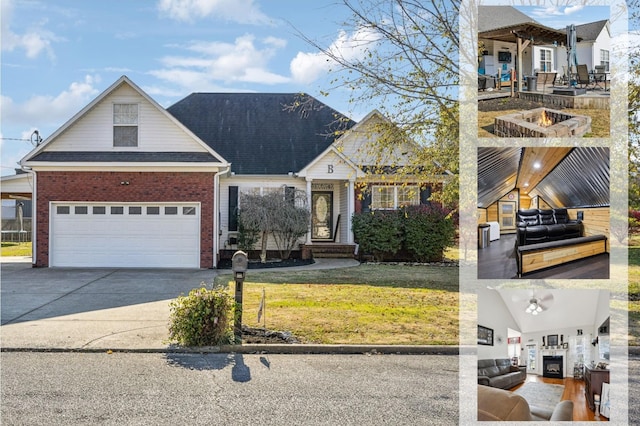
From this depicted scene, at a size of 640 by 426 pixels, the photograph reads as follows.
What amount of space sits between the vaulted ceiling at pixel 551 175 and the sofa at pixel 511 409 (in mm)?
Answer: 777

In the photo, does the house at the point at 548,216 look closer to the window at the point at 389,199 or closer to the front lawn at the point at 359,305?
the front lawn at the point at 359,305

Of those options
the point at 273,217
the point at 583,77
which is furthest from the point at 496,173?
the point at 273,217

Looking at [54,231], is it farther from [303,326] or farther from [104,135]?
[303,326]

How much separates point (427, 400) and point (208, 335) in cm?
335

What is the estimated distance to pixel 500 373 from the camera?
2.09 metres

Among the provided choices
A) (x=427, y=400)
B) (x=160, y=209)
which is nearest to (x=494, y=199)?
(x=427, y=400)

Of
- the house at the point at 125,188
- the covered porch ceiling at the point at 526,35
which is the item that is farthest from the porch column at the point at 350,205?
the covered porch ceiling at the point at 526,35

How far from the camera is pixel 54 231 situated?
16.2 meters

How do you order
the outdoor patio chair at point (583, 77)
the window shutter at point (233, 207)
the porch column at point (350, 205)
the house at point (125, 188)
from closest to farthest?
the outdoor patio chair at point (583, 77) → the house at point (125, 188) → the porch column at point (350, 205) → the window shutter at point (233, 207)

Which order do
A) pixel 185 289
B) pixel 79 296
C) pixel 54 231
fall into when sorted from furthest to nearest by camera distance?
1. pixel 54 231
2. pixel 185 289
3. pixel 79 296

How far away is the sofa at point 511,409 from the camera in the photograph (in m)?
2.04

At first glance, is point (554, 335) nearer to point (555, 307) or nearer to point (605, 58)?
point (555, 307)

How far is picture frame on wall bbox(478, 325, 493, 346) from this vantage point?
2.13 m

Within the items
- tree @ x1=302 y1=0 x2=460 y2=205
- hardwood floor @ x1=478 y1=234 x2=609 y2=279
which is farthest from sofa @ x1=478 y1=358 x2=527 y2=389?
tree @ x1=302 y1=0 x2=460 y2=205
